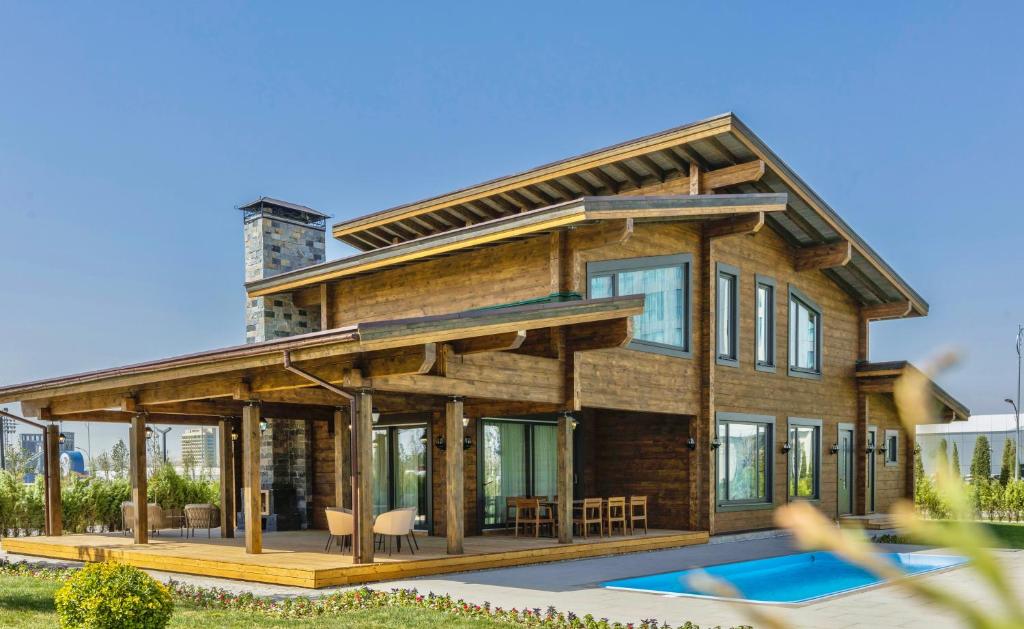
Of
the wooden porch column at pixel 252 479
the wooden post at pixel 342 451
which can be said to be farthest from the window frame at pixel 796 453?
the wooden porch column at pixel 252 479

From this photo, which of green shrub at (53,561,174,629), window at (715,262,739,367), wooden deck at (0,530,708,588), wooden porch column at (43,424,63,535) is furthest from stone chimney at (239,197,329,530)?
green shrub at (53,561,174,629)

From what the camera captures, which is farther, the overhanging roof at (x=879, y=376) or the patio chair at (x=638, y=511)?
the overhanging roof at (x=879, y=376)

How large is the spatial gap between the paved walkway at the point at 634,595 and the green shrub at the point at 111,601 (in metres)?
3.08

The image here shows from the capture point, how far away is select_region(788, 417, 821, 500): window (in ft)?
60.4

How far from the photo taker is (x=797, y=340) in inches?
745

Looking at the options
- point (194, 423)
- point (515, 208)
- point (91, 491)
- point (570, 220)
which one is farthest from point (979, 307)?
point (91, 491)

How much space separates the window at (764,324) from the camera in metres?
17.5

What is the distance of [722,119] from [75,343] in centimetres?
3738

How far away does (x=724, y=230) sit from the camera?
1597 cm

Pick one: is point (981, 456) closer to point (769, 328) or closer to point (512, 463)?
point (769, 328)

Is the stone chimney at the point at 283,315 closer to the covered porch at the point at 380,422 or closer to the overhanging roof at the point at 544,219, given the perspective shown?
the covered porch at the point at 380,422

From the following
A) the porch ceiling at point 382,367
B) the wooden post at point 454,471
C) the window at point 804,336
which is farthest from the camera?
the window at point 804,336

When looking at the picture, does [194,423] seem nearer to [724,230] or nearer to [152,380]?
[152,380]

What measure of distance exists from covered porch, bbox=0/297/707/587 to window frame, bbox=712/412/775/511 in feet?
4.15
